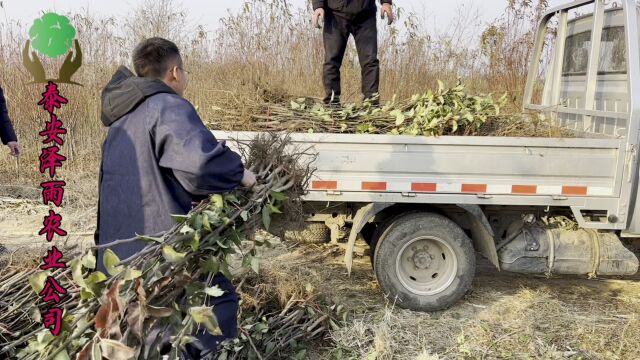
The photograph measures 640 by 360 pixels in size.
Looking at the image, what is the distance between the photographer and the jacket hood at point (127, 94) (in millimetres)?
2102

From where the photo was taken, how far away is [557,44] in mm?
5191

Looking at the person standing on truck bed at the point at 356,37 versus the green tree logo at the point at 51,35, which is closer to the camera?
the green tree logo at the point at 51,35

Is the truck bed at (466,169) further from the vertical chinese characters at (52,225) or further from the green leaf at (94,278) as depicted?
the green leaf at (94,278)

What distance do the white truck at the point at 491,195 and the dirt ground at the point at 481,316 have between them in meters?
0.30

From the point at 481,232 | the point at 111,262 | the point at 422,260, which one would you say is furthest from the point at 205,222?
the point at 481,232

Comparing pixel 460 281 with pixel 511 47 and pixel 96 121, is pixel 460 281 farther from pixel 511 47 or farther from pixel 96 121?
pixel 96 121

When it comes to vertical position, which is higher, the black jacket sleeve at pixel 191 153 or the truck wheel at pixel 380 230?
the black jacket sleeve at pixel 191 153

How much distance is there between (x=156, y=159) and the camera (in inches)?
82.0

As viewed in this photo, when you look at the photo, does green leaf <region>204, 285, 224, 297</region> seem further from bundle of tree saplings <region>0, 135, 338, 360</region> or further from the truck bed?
the truck bed

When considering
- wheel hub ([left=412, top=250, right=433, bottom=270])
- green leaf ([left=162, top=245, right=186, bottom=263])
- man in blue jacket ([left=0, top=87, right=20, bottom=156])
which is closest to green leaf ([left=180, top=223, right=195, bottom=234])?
green leaf ([left=162, top=245, right=186, bottom=263])

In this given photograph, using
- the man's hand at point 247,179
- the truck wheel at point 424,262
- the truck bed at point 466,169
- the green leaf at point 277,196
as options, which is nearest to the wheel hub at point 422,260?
the truck wheel at point 424,262

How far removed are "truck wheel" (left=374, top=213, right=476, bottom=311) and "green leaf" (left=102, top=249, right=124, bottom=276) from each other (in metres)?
2.46

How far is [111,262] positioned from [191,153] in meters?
0.49

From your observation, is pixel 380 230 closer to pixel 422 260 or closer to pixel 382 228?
pixel 382 228
